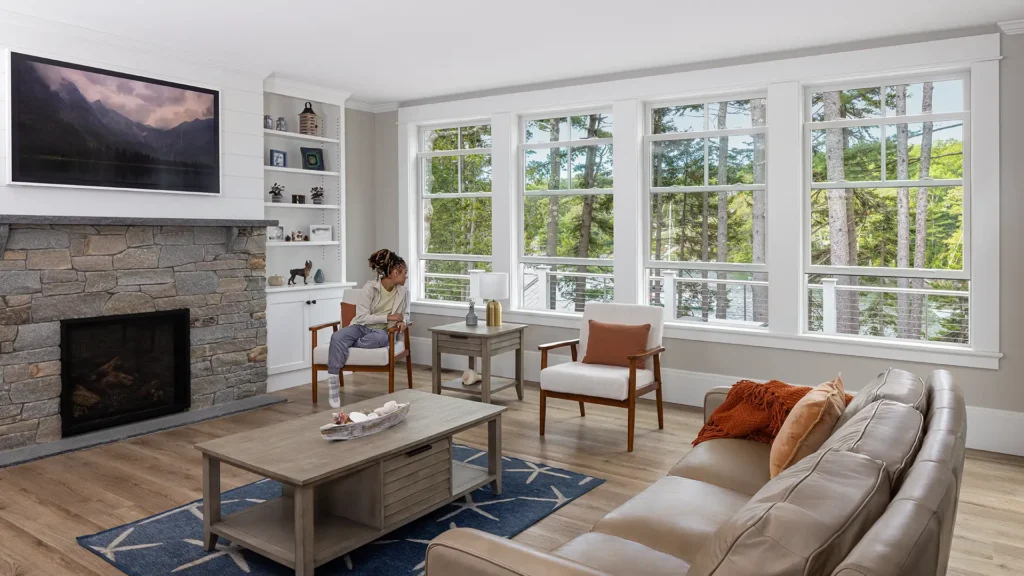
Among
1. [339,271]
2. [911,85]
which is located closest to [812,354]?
[911,85]

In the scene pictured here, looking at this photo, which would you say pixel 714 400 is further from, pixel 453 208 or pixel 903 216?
pixel 453 208

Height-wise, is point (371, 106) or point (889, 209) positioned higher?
point (371, 106)

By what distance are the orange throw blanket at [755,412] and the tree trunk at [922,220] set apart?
84.8 inches

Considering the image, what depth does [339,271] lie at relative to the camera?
6.60 metres

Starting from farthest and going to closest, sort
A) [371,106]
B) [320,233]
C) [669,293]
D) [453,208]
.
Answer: [371,106] < [453,208] < [320,233] < [669,293]

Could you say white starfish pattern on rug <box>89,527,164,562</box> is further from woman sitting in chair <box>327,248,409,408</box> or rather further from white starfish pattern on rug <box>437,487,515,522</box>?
woman sitting in chair <box>327,248,409,408</box>

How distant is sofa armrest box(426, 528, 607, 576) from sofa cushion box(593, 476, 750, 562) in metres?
0.57

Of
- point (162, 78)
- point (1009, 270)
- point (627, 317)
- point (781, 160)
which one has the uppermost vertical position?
point (162, 78)

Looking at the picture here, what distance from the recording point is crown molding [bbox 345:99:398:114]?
6.90 metres

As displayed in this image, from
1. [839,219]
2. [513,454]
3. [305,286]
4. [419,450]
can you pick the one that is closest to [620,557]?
[419,450]

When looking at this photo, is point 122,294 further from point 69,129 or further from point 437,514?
point 437,514

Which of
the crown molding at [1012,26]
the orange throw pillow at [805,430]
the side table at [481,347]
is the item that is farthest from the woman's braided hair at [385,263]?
the crown molding at [1012,26]

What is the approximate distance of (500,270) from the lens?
6406 millimetres

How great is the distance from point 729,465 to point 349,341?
3368mm
